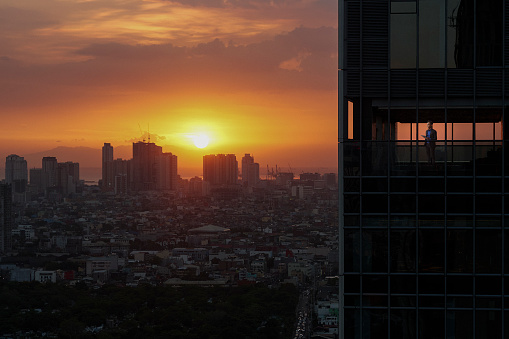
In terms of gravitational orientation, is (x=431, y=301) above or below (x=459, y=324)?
above

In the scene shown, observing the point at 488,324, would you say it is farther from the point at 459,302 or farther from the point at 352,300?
the point at 352,300

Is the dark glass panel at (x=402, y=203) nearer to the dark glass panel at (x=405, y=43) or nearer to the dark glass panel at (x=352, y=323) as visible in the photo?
the dark glass panel at (x=352, y=323)

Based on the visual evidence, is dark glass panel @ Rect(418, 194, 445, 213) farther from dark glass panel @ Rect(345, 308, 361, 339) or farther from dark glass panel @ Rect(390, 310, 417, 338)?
dark glass panel @ Rect(345, 308, 361, 339)

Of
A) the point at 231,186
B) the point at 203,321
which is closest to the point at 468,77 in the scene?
the point at 203,321

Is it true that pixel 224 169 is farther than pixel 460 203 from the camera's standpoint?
Yes

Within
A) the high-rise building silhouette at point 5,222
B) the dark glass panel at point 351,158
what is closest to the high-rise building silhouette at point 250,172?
the high-rise building silhouette at point 5,222

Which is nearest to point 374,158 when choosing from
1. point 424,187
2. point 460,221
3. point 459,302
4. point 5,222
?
point 424,187

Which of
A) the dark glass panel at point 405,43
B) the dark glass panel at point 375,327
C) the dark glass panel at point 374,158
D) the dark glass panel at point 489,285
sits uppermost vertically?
the dark glass panel at point 405,43
